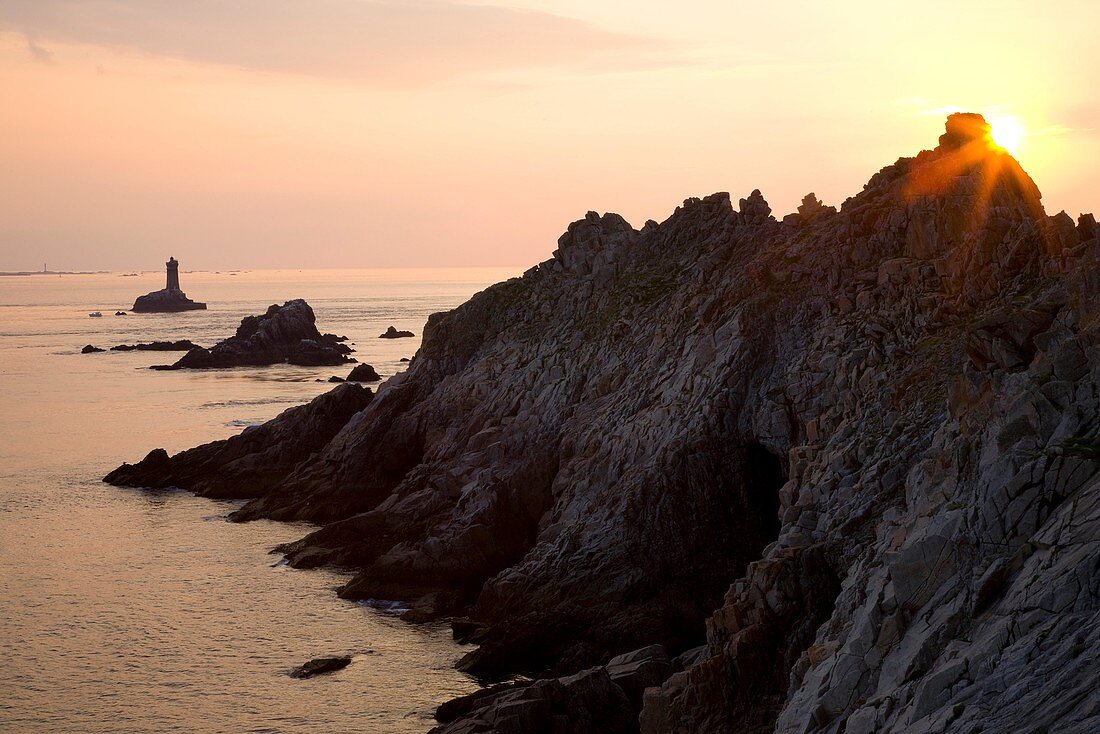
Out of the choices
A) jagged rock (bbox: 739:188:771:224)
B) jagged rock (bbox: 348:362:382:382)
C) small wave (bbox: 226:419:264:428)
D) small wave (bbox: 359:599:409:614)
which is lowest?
small wave (bbox: 359:599:409:614)

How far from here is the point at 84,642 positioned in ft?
150

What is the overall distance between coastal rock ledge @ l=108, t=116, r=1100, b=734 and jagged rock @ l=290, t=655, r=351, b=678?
4.69 m

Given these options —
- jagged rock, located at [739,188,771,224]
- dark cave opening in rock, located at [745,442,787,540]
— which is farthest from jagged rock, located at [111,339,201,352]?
dark cave opening in rock, located at [745,442,787,540]

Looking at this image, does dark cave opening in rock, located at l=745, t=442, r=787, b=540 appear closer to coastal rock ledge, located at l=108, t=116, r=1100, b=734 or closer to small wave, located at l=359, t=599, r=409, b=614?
coastal rock ledge, located at l=108, t=116, r=1100, b=734

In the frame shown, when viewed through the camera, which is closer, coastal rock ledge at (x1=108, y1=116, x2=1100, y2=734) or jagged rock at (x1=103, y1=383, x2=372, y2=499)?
coastal rock ledge at (x1=108, y1=116, x2=1100, y2=734)

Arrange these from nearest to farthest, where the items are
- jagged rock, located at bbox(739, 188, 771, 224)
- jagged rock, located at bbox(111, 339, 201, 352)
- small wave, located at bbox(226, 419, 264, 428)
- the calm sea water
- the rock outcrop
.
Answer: the calm sea water → jagged rock, located at bbox(739, 188, 771, 224) → small wave, located at bbox(226, 419, 264, 428) → the rock outcrop → jagged rock, located at bbox(111, 339, 201, 352)

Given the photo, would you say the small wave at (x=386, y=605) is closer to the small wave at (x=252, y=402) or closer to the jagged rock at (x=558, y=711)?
the jagged rock at (x=558, y=711)

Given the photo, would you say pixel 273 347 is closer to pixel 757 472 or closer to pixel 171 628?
pixel 171 628

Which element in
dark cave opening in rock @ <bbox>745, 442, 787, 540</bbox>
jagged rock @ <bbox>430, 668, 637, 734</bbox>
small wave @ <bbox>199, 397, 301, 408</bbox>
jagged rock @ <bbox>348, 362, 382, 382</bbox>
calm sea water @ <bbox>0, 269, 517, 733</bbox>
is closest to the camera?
jagged rock @ <bbox>430, 668, 637, 734</bbox>

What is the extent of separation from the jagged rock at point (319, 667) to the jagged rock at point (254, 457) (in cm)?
3015

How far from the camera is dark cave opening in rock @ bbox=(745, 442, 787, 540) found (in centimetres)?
4619

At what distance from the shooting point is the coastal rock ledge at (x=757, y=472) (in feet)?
77.3

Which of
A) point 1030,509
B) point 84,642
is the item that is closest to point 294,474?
point 84,642

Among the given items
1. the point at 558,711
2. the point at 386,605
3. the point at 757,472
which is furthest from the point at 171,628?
the point at 757,472
